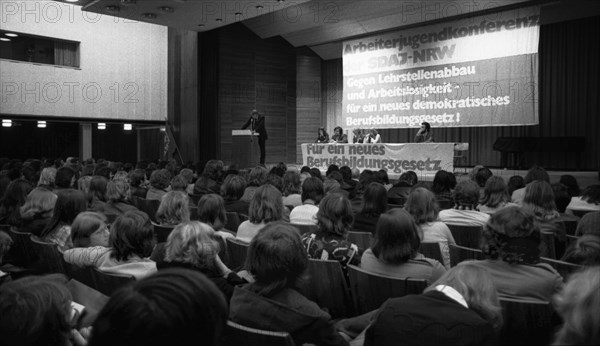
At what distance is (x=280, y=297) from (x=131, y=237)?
106 centimetres

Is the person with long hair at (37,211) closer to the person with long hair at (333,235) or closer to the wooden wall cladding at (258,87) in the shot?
the person with long hair at (333,235)

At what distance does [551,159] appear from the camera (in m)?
13.2

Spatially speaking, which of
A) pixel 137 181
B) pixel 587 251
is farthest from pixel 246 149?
pixel 587 251

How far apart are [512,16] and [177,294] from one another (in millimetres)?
12102

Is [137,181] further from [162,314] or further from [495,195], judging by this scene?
[162,314]

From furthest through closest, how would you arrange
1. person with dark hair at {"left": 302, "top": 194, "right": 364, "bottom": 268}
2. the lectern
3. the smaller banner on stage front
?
1. the lectern
2. the smaller banner on stage front
3. person with dark hair at {"left": 302, "top": 194, "right": 364, "bottom": 268}

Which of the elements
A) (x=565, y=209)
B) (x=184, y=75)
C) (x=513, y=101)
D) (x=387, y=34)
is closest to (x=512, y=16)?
(x=513, y=101)

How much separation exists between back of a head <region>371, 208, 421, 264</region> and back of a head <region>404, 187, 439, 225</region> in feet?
3.31

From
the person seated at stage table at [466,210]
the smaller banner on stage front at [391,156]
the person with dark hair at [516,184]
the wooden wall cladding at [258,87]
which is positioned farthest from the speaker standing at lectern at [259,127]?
the person seated at stage table at [466,210]

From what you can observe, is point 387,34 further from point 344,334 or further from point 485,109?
point 344,334

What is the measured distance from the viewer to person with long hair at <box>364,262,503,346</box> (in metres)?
1.61

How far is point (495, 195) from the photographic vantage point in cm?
458

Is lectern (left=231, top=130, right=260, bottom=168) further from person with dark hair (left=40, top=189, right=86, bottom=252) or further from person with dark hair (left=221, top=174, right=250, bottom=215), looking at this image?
person with dark hair (left=40, top=189, right=86, bottom=252)

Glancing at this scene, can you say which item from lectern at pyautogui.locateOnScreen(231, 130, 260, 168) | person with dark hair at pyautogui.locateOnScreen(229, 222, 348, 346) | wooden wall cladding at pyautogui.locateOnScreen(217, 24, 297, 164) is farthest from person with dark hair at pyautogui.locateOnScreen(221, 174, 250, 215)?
wooden wall cladding at pyautogui.locateOnScreen(217, 24, 297, 164)
